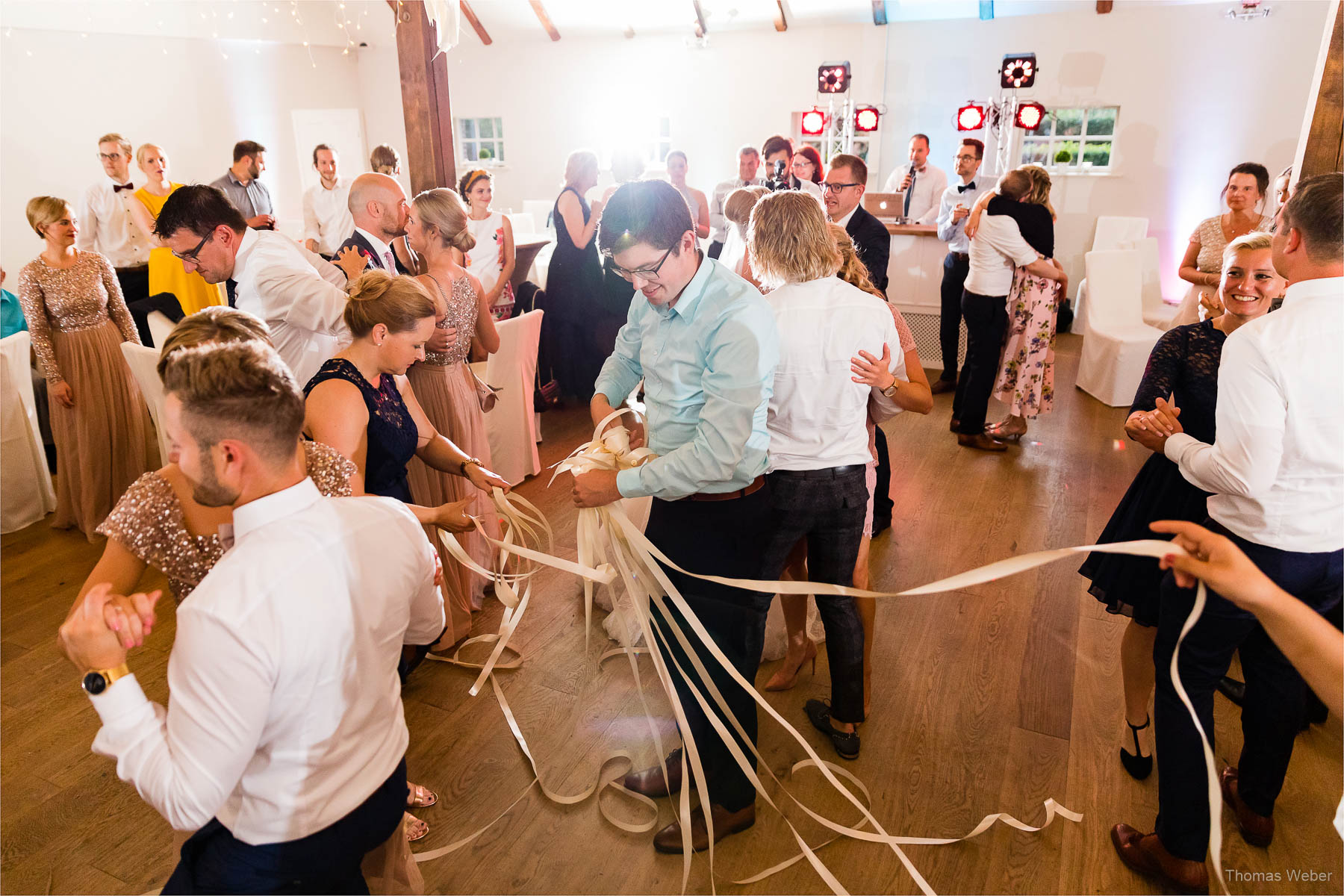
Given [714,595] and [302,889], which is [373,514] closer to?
[302,889]

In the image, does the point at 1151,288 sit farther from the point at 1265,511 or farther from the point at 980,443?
the point at 1265,511

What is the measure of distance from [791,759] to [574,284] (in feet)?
13.4

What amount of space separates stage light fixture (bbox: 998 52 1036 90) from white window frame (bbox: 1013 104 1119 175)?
3.01ft

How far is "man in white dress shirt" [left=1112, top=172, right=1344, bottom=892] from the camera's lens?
5.41ft

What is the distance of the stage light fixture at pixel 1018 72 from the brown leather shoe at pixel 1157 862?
8.82 meters

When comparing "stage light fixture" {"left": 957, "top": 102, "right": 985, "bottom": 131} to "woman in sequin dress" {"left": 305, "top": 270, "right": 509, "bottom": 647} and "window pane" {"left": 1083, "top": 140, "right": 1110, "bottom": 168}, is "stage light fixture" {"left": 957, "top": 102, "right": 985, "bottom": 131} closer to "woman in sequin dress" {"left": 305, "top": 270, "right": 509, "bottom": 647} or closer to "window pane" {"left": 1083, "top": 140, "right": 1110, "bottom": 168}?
"window pane" {"left": 1083, "top": 140, "right": 1110, "bottom": 168}

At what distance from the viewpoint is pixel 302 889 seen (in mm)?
1308

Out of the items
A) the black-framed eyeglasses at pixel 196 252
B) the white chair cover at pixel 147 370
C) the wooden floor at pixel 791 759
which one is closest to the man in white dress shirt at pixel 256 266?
the black-framed eyeglasses at pixel 196 252

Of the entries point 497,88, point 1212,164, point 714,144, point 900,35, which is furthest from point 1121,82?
point 497,88

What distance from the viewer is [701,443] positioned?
1.81 metres

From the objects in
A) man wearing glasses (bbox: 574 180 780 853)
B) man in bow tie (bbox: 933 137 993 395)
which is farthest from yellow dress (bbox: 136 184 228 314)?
man in bow tie (bbox: 933 137 993 395)

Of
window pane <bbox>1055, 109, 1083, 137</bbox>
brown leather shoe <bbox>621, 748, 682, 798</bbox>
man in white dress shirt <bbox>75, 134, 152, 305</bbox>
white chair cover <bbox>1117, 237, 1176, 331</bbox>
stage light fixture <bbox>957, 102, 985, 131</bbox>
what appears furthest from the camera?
window pane <bbox>1055, 109, 1083, 137</bbox>

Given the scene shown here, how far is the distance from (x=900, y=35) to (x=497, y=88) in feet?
20.6

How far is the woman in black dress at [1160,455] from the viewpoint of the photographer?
221 centimetres
